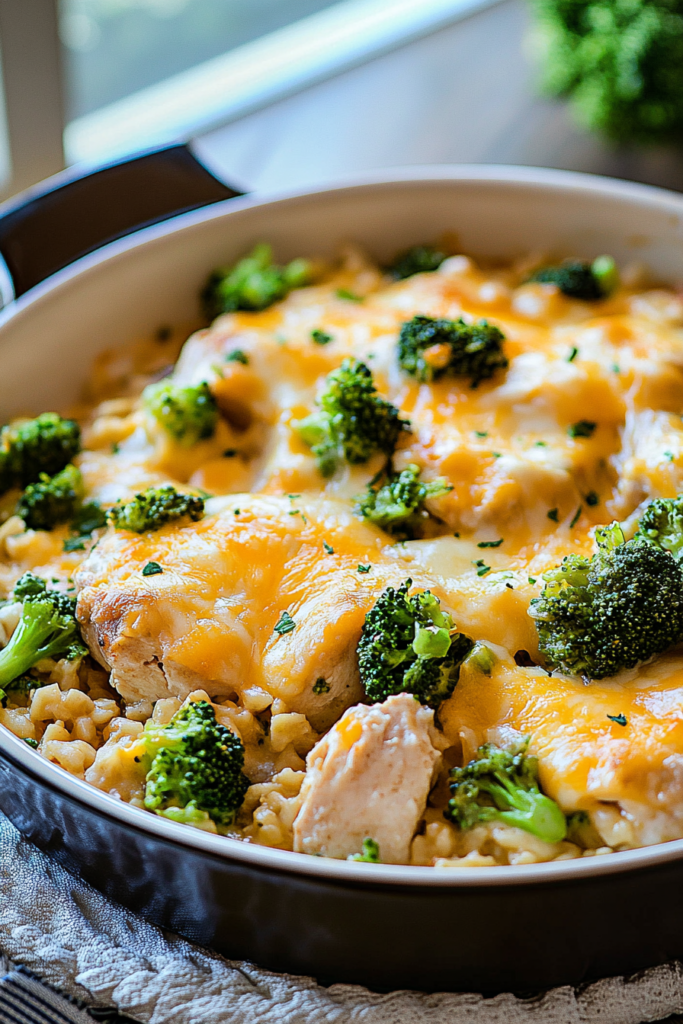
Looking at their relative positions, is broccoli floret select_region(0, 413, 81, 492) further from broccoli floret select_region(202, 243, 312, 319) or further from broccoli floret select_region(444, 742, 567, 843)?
broccoli floret select_region(444, 742, 567, 843)

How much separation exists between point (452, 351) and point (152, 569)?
115 centimetres

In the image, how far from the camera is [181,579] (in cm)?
→ 263

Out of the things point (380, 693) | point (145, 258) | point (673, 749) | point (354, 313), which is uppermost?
point (145, 258)

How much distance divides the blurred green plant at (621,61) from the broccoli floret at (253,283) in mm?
2072

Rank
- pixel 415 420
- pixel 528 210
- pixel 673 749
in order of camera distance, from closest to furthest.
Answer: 1. pixel 673 749
2. pixel 415 420
3. pixel 528 210

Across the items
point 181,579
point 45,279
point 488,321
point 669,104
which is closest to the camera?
point 181,579

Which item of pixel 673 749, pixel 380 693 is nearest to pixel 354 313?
pixel 380 693

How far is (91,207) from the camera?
12.9 ft

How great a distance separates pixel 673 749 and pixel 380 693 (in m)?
0.67

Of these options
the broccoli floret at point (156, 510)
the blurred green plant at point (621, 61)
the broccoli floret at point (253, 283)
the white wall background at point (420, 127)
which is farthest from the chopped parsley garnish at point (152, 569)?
the blurred green plant at point (621, 61)

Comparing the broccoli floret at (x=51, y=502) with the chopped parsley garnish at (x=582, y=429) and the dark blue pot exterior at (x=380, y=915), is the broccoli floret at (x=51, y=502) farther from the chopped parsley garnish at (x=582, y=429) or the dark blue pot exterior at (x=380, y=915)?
the chopped parsley garnish at (x=582, y=429)

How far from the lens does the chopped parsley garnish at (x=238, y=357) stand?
3.35m

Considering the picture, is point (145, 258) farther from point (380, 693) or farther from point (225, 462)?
point (380, 693)

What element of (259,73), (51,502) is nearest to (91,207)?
(51,502)
